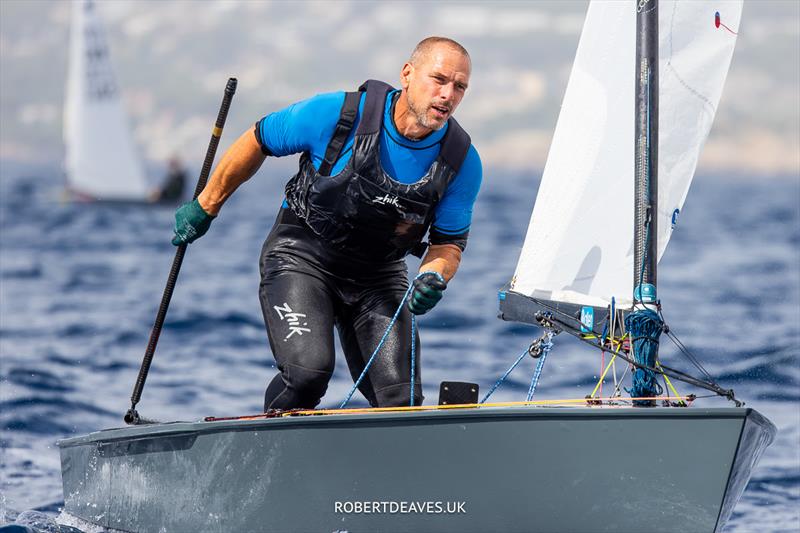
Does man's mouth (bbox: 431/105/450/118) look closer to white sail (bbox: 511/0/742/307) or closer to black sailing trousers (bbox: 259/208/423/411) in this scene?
black sailing trousers (bbox: 259/208/423/411)

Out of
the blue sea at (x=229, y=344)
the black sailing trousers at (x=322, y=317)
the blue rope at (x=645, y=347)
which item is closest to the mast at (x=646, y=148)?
the blue rope at (x=645, y=347)

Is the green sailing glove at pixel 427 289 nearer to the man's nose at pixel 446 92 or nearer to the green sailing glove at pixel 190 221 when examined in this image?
the man's nose at pixel 446 92

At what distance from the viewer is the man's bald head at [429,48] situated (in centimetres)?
505

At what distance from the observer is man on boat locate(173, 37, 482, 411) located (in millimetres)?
5129

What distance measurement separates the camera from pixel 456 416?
4.46 metres

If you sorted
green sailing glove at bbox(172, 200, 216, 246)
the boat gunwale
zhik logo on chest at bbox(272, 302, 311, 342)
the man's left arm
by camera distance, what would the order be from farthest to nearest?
green sailing glove at bbox(172, 200, 216, 246) < the man's left arm < zhik logo on chest at bbox(272, 302, 311, 342) < the boat gunwale

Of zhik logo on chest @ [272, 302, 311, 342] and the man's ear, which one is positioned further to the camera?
zhik logo on chest @ [272, 302, 311, 342]

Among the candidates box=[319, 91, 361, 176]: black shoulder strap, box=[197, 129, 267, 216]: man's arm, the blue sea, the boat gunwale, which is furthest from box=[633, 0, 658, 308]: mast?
the blue sea

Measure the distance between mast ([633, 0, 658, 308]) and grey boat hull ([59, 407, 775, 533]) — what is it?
35.1 inches

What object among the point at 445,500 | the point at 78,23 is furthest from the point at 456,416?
the point at 78,23

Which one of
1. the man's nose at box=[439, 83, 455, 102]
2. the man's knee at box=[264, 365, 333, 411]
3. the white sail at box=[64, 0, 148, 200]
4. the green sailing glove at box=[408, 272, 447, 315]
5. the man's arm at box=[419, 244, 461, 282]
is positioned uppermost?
the white sail at box=[64, 0, 148, 200]

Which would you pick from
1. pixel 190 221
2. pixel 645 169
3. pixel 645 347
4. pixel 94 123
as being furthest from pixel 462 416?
pixel 94 123

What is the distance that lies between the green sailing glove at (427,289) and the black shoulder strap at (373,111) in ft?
1.95

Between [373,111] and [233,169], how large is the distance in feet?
2.13
